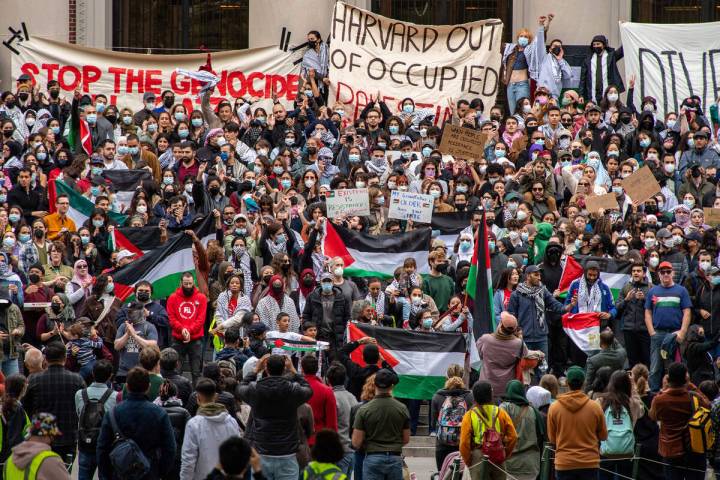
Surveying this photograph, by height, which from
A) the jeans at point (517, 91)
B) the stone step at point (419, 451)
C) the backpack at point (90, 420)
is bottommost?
the stone step at point (419, 451)

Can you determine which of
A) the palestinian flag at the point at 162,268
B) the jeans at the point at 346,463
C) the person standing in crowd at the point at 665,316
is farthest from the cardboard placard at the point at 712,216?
the jeans at the point at 346,463

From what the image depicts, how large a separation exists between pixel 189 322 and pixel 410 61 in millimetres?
11270

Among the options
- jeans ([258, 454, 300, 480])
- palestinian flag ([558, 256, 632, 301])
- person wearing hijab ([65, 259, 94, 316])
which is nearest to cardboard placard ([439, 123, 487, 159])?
palestinian flag ([558, 256, 632, 301])

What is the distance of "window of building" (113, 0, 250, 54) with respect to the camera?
107ft

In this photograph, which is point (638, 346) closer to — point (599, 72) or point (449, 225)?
point (449, 225)

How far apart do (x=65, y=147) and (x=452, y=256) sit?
6.72m

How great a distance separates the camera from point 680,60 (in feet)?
94.1

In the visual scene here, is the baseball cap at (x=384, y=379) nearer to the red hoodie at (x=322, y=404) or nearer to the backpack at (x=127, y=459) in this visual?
the red hoodie at (x=322, y=404)

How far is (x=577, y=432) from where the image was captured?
1291 cm

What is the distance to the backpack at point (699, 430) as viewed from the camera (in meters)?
13.5

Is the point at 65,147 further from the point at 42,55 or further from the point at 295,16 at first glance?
the point at 295,16

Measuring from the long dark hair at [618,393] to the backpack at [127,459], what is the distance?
13.9 ft

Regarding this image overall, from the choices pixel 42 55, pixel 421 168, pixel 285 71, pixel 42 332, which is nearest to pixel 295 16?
pixel 285 71

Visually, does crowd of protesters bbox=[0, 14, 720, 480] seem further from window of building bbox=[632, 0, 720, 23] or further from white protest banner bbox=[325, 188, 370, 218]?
window of building bbox=[632, 0, 720, 23]
